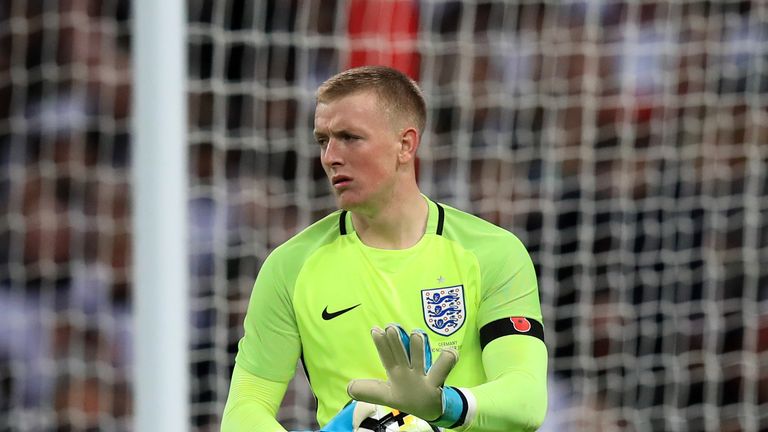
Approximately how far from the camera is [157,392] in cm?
290

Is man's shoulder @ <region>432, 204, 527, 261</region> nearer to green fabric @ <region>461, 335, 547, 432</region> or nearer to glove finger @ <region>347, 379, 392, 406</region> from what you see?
green fabric @ <region>461, 335, 547, 432</region>

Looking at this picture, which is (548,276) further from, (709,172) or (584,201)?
(709,172)

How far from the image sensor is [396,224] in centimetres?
249

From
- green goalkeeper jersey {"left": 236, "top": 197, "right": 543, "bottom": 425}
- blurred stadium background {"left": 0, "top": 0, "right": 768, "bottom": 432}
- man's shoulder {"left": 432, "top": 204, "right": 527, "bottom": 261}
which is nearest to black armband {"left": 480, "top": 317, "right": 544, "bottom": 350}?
green goalkeeper jersey {"left": 236, "top": 197, "right": 543, "bottom": 425}

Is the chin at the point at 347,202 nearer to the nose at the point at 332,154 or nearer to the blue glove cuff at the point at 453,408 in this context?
the nose at the point at 332,154

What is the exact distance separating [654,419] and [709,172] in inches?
40.6

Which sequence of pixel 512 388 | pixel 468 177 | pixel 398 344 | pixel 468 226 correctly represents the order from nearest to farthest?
pixel 398 344 → pixel 512 388 → pixel 468 226 → pixel 468 177

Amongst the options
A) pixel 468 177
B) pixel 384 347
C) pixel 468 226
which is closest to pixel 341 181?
pixel 468 226

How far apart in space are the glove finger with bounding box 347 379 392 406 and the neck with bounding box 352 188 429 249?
442 millimetres

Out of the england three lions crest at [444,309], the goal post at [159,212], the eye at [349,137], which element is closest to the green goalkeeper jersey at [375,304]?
the england three lions crest at [444,309]

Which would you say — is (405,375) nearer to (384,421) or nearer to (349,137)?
(384,421)

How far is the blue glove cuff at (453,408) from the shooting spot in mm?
2154

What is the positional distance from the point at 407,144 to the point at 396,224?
16cm

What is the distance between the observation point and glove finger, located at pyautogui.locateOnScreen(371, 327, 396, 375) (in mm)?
2080
